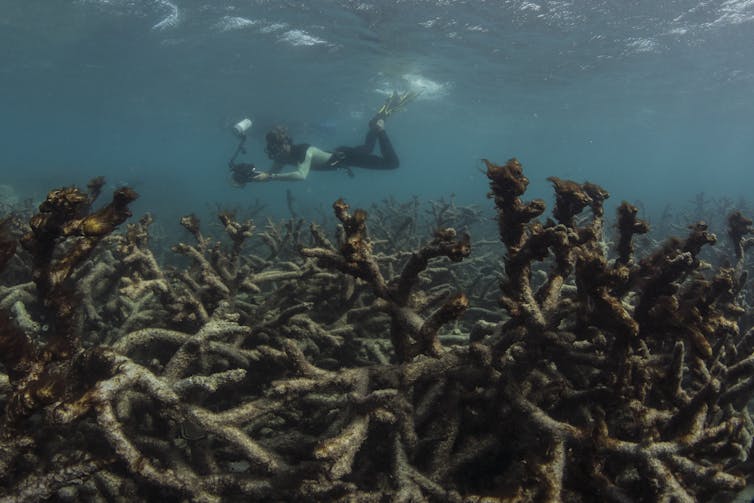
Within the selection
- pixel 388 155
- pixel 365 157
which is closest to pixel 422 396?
pixel 365 157

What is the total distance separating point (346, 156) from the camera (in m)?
11.2

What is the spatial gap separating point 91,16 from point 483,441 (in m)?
29.9

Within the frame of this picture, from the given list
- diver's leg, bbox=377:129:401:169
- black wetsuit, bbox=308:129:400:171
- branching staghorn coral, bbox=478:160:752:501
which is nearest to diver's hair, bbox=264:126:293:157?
black wetsuit, bbox=308:129:400:171

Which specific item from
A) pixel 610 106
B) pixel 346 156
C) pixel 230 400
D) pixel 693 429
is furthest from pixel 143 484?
pixel 610 106

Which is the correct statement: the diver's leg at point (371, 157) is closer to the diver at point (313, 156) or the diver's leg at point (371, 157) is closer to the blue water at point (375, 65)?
the diver at point (313, 156)

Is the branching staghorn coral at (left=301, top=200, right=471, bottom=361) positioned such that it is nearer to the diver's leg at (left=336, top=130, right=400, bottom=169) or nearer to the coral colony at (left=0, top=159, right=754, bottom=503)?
the coral colony at (left=0, top=159, right=754, bottom=503)

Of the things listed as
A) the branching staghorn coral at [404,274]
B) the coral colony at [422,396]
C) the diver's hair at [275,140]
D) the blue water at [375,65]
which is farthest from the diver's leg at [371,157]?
the coral colony at [422,396]

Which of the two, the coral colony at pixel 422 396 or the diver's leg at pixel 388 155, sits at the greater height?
the coral colony at pixel 422 396

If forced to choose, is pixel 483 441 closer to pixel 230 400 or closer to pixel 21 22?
pixel 230 400

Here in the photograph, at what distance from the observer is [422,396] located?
249cm

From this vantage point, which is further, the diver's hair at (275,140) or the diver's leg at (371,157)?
the diver's leg at (371,157)

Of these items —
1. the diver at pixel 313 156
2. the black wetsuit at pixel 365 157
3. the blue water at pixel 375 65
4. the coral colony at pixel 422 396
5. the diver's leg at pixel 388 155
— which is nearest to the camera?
the coral colony at pixel 422 396

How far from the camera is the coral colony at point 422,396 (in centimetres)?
192

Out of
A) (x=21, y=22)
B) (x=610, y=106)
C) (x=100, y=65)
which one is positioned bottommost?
(x=610, y=106)
